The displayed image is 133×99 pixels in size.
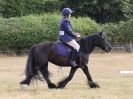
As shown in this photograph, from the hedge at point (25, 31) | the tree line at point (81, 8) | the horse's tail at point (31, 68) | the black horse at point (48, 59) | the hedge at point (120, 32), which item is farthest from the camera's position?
the tree line at point (81, 8)

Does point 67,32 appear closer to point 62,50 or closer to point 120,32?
point 62,50

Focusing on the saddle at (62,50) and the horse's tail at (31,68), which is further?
the saddle at (62,50)

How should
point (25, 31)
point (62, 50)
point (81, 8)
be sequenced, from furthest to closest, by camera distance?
1. point (81, 8)
2. point (25, 31)
3. point (62, 50)

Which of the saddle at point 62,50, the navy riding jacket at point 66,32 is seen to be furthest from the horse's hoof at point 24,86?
the navy riding jacket at point 66,32

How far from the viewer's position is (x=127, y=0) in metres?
43.7

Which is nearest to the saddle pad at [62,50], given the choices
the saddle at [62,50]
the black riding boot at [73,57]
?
the saddle at [62,50]

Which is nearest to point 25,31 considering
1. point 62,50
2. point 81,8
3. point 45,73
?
point 81,8

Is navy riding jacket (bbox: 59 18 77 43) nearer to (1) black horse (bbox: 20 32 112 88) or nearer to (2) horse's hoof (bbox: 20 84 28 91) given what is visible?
(1) black horse (bbox: 20 32 112 88)

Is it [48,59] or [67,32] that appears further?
[48,59]

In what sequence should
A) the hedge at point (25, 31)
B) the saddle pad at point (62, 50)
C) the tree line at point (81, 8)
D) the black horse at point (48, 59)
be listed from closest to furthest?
1. the black horse at point (48, 59)
2. the saddle pad at point (62, 50)
3. the hedge at point (25, 31)
4. the tree line at point (81, 8)

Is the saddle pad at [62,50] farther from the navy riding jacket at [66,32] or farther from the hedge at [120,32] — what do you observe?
the hedge at [120,32]

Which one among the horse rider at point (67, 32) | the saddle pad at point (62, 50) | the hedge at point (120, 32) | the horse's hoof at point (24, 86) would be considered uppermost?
the horse rider at point (67, 32)

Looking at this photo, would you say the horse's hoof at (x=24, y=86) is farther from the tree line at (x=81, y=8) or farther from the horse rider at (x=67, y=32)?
the tree line at (x=81, y=8)

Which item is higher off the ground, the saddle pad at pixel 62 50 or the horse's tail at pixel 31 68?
the saddle pad at pixel 62 50
